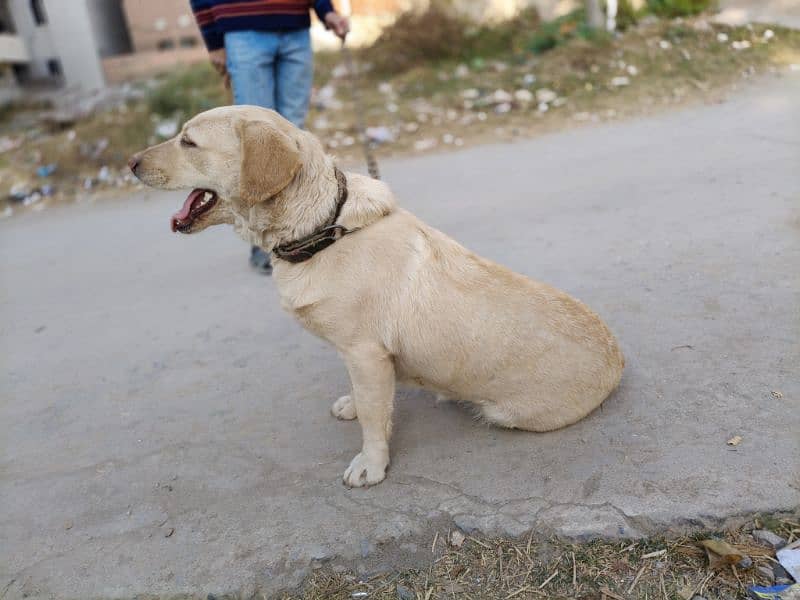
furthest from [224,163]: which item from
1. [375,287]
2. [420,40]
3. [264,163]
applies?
[420,40]

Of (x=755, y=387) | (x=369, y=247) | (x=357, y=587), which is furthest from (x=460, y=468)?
(x=755, y=387)

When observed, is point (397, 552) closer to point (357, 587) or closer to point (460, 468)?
point (357, 587)

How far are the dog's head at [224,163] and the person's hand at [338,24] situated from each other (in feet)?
5.57

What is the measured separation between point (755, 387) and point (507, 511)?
4.03ft

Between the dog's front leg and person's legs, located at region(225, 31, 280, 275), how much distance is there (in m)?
2.32

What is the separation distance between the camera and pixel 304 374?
10.1ft

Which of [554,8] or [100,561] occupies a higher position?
[554,8]

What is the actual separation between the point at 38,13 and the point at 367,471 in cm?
1574

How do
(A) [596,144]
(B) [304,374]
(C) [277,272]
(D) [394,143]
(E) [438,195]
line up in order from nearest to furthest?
(C) [277,272] < (B) [304,374] < (E) [438,195] < (A) [596,144] < (D) [394,143]

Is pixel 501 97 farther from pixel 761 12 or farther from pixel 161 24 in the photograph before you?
pixel 161 24

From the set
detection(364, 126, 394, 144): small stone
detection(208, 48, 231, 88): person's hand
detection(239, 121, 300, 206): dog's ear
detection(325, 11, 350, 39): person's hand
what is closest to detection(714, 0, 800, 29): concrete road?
detection(364, 126, 394, 144): small stone

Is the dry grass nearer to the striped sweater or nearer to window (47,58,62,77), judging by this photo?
the striped sweater

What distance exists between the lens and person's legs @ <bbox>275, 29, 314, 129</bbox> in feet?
13.1

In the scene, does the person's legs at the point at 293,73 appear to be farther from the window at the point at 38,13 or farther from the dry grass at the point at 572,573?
the window at the point at 38,13
